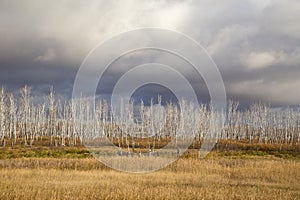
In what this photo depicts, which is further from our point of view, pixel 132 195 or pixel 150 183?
pixel 150 183

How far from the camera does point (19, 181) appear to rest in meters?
13.8

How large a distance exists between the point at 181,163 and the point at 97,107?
6427 cm

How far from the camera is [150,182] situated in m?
14.5

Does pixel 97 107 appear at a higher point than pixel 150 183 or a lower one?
higher

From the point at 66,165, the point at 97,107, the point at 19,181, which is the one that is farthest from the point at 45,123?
the point at 19,181

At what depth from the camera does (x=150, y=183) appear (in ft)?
47.0

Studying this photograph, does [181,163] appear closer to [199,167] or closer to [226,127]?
[199,167]

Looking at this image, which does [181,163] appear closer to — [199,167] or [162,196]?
[199,167]

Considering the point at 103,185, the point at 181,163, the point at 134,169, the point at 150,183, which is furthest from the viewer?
the point at 181,163

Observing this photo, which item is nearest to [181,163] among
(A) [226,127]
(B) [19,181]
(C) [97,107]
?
(B) [19,181]

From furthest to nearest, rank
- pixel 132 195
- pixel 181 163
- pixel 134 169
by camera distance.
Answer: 1. pixel 181 163
2. pixel 134 169
3. pixel 132 195

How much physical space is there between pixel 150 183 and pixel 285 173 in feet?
27.7

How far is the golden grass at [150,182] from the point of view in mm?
10877

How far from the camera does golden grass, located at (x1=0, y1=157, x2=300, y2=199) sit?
10877mm
